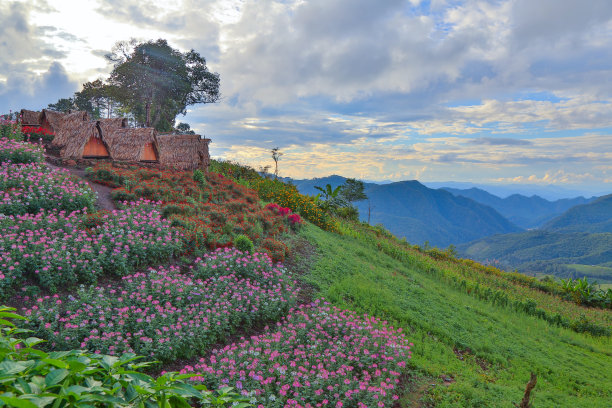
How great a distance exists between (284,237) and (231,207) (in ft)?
7.66

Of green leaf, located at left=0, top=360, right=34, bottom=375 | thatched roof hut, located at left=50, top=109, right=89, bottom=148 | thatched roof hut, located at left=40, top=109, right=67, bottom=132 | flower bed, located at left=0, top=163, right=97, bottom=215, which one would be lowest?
green leaf, located at left=0, top=360, right=34, bottom=375

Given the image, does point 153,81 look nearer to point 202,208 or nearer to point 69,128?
point 69,128

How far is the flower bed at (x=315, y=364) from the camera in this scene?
4457mm

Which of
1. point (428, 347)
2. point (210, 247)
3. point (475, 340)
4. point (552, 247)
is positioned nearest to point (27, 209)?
point (210, 247)

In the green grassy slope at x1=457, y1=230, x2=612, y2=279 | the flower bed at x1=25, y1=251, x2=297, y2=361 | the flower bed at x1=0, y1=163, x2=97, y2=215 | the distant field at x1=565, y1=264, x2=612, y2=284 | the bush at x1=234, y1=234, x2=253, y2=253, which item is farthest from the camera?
the green grassy slope at x1=457, y1=230, x2=612, y2=279

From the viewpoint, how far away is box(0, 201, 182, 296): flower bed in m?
5.76

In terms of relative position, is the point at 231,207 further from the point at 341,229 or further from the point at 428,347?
the point at 428,347

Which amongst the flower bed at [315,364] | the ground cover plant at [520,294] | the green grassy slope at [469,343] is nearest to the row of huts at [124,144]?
the ground cover plant at [520,294]

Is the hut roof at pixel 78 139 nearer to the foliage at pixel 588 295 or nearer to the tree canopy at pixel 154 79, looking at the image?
the tree canopy at pixel 154 79

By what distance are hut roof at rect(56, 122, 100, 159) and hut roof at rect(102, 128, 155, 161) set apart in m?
0.72

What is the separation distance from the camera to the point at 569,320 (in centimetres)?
1244

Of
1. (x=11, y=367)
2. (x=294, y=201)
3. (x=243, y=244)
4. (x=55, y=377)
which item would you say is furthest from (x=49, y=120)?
(x=55, y=377)

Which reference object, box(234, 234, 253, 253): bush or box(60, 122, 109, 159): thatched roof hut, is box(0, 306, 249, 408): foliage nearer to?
box(234, 234, 253, 253): bush

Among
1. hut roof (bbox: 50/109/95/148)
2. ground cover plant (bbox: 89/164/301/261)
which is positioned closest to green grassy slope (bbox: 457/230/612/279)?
ground cover plant (bbox: 89/164/301/261)
